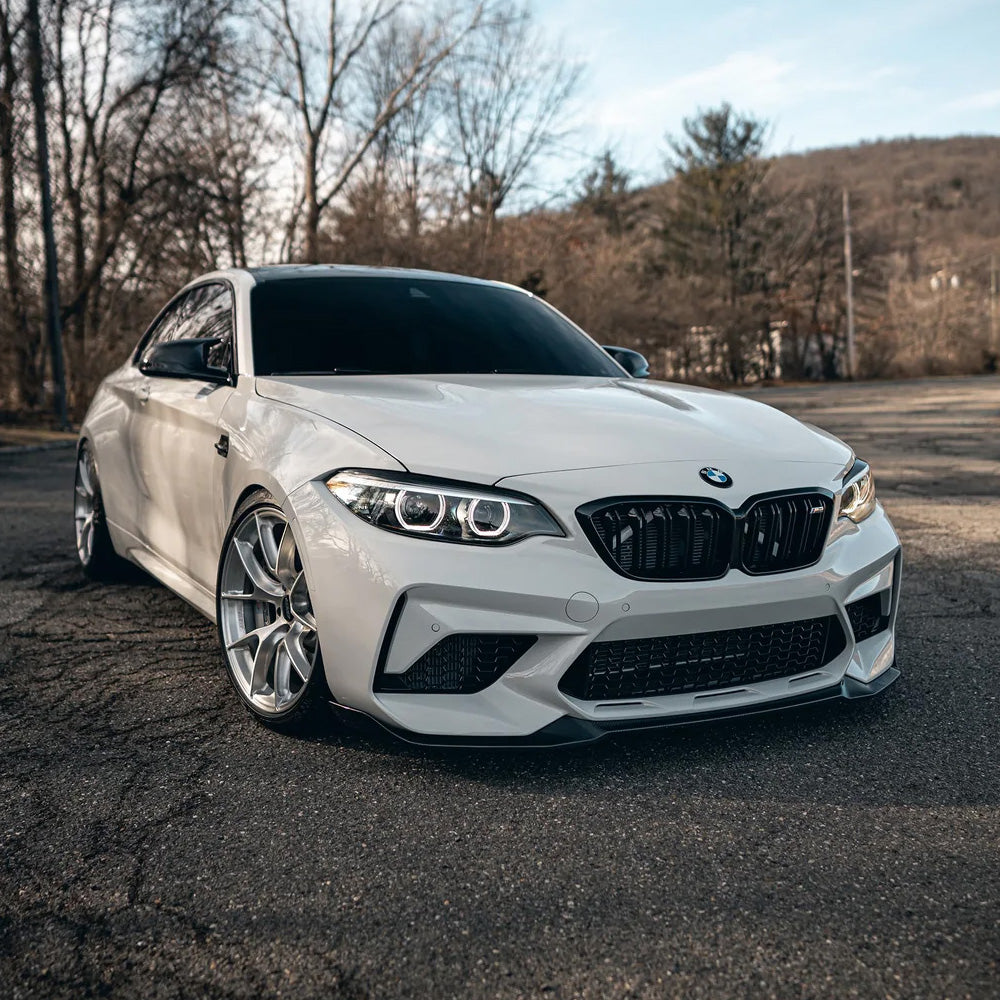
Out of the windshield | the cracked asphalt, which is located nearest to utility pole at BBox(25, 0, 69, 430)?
the windshield

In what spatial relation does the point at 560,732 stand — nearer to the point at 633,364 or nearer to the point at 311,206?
the point at 633,364

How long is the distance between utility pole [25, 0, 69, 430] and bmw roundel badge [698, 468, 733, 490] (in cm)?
1601

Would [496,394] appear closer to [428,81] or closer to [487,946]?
[487,946]

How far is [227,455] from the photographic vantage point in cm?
362

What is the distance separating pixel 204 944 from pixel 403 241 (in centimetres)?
2467

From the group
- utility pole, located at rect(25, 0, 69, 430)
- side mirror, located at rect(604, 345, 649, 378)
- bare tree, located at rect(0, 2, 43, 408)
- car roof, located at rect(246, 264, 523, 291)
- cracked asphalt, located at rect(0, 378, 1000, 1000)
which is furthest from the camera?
bare tree, located at rect(0, 2, 43, 408)

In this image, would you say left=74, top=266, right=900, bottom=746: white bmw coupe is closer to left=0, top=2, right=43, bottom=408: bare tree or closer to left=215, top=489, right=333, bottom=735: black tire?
left=215, top=489, right=333, bottom=735: black tire

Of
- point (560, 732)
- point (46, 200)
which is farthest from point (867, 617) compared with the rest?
point (46, 200)

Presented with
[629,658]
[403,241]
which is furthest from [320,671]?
[403,241]

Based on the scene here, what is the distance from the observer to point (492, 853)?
242 centimetres

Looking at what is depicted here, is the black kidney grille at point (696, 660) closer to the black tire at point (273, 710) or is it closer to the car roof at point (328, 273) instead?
the black tire at point (273, 710)

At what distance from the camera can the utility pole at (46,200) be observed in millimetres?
16328

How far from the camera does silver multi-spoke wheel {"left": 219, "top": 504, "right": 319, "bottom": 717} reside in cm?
314

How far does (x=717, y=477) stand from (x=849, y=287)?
44.9m
